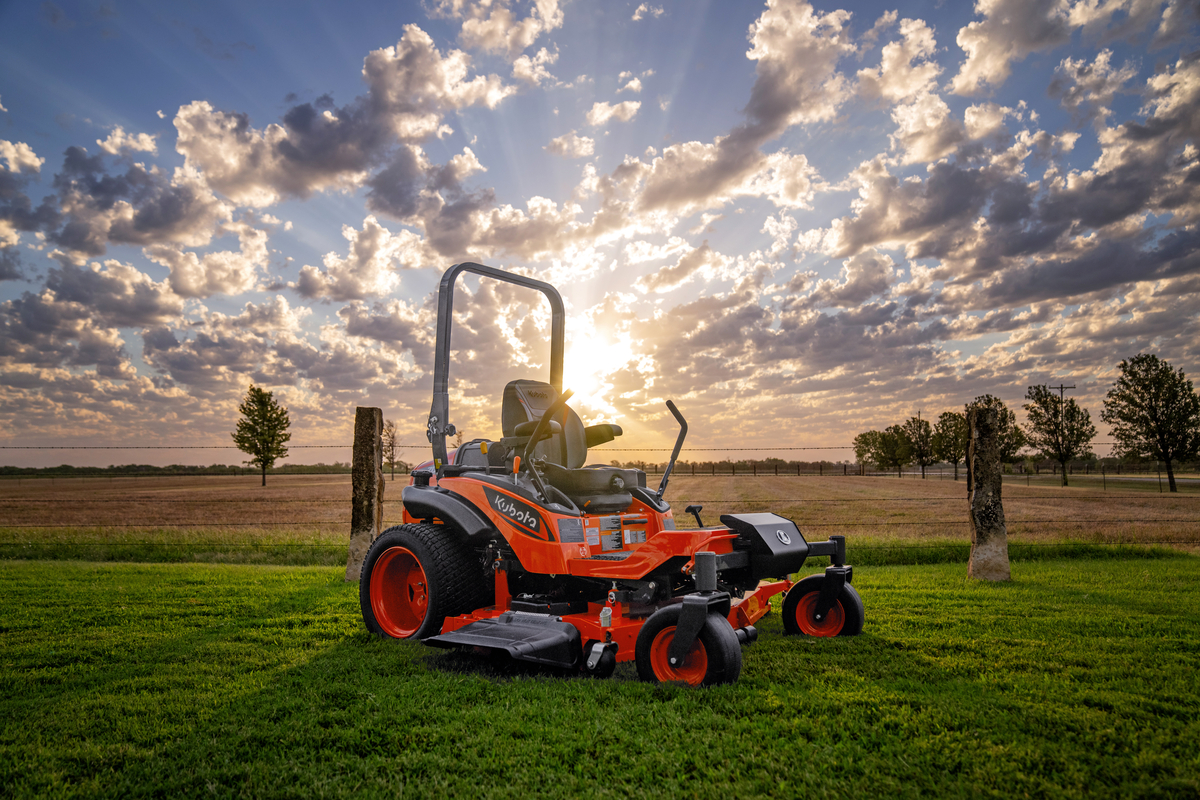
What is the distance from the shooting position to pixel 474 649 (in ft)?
16.7

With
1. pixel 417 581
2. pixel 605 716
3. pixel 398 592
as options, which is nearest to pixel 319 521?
pixel 398 592

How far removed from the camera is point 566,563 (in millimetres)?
5125

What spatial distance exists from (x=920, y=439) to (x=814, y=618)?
89728 mm

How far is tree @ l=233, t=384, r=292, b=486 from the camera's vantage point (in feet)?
162

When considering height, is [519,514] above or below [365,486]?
below

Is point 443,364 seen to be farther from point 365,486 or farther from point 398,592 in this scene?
point 365,486

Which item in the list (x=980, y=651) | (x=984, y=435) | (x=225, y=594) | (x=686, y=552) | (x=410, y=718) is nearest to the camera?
(x=410, y=718)

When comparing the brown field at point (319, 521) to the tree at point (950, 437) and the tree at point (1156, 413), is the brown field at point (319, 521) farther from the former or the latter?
the tree at point (950, 437)

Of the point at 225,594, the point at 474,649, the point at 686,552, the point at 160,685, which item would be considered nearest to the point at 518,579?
the point at 474,649

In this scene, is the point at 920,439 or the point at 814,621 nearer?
the point at 814,621

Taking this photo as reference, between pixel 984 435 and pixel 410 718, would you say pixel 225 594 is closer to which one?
pixel 410 718

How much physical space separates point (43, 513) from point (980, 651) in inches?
1319

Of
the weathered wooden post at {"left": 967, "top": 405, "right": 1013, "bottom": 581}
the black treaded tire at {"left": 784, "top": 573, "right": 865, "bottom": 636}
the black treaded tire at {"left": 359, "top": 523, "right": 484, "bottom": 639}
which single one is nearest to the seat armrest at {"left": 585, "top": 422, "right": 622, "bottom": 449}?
the black treaded tire at {"left": 359, "top": 523, "right": 484, "bottom": 639}

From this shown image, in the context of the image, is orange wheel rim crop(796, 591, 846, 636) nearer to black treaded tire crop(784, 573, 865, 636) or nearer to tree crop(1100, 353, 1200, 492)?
black treaded tire crop(784, 573, 865, 636)
